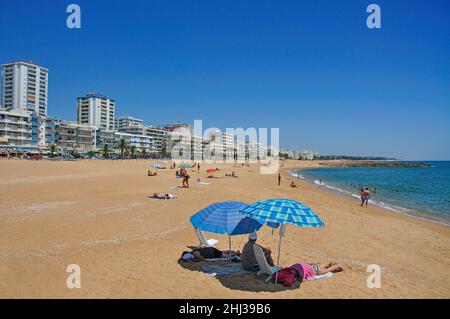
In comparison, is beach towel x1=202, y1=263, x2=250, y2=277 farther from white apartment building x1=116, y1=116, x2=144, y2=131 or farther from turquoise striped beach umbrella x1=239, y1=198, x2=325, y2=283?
white apartment building x1=116, y1=116, x2=144, y2=131

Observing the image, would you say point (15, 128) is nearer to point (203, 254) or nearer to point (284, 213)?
point (203, 254)

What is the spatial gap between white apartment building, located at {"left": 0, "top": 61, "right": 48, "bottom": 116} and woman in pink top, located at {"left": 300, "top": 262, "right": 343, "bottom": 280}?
427ft

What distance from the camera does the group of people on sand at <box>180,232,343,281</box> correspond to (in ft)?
23.1

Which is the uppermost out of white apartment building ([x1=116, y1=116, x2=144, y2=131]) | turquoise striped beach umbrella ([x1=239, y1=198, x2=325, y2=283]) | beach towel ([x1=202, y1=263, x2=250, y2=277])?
white apartment building ([x1=116, y1=116, x2=144, y2=131])

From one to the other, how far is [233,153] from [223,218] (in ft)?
481

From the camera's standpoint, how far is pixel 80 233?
33.5 feet

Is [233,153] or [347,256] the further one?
[233,153]

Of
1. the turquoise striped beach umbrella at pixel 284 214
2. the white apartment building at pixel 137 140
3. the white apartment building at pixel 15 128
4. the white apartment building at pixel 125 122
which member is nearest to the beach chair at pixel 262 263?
the turquoise striped beach umbrella at pixel 284 214

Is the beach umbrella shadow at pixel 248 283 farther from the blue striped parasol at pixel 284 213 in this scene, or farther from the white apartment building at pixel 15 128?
the white apartment building at pixel 15 128

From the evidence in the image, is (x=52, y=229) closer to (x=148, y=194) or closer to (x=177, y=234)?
(x=177, y=234)

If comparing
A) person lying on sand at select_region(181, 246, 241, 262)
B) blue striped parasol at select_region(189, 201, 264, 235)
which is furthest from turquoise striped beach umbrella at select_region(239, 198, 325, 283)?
person lying on sand at select_region(181, 246, 241, 262)

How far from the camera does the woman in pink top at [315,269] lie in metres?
7.01


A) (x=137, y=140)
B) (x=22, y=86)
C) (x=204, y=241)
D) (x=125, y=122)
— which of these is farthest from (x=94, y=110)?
(x=204, y=241)
